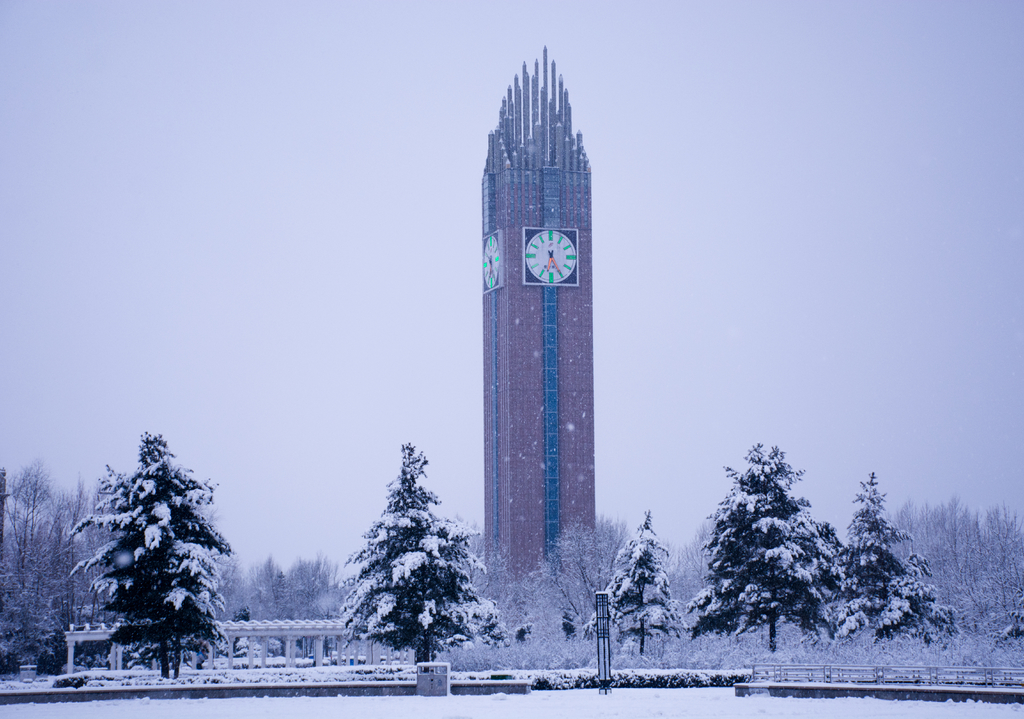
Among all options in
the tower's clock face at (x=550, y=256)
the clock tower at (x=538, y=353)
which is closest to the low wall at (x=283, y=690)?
the clock tower at (x=538, y=353)

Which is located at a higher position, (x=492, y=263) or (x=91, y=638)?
(x=492, y=263)

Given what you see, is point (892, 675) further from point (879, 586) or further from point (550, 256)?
point (550, 256)

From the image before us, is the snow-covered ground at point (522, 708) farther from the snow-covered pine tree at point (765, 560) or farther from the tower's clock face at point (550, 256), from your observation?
the tower's clock face at point (550, 256)

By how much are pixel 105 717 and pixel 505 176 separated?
76.8 metres

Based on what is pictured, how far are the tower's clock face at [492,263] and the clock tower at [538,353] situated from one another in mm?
113

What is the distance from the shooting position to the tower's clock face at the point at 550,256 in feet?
318

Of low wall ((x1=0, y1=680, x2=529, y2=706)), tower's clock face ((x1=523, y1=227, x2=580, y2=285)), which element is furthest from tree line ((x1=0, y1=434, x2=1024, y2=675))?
tower's clock face ((x1=523, y1=227, x2=580, y2=285))

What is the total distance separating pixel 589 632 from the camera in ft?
160

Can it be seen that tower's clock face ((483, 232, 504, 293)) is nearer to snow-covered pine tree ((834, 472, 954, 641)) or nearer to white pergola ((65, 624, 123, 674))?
white pergola ((65, 624, 123, 674))

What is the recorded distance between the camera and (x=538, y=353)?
96.3 m

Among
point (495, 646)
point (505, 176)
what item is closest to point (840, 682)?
point (495, 646)

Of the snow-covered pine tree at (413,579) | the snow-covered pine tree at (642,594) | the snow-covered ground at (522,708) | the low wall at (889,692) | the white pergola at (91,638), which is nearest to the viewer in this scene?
the snow-covered ground at (522,708)

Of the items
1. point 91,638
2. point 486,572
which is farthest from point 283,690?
point 91,638

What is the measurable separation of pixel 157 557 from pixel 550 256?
2571 inches
